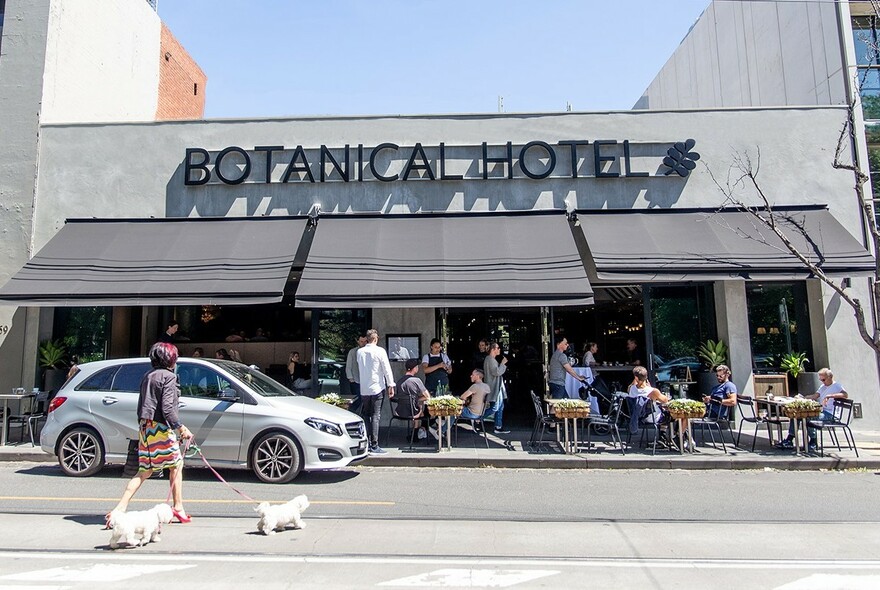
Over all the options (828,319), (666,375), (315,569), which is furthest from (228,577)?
(828,319)

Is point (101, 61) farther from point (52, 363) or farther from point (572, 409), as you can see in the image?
point (572, 409)

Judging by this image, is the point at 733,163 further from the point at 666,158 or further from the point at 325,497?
the point at 325,497

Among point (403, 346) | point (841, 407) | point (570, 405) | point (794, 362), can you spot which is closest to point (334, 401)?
point (403, 346)

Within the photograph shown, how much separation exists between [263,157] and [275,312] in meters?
4.00

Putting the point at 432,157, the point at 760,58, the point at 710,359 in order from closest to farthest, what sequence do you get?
1. the point at 710,359
2. the point at 432,157
3. the point at 760,58

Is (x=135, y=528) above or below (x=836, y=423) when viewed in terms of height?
below

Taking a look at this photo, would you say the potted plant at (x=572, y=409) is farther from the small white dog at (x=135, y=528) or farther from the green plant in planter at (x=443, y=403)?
the small white dog at (x=135, y=528)

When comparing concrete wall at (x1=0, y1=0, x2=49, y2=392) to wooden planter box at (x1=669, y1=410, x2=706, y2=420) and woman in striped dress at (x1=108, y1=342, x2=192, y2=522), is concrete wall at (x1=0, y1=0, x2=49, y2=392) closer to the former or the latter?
woman in striped dress at (x1=108, y1=342, x2=192, y2=522)

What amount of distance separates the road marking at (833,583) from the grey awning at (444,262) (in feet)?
19.7

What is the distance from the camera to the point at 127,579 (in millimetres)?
4559

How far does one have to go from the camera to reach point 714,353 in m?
12.1

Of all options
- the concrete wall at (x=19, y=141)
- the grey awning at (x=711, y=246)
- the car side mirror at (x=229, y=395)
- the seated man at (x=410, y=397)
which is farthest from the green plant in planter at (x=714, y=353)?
the concrete wall at (x=19, y=141)

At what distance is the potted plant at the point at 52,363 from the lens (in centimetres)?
1211

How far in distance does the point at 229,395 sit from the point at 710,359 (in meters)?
8.95
